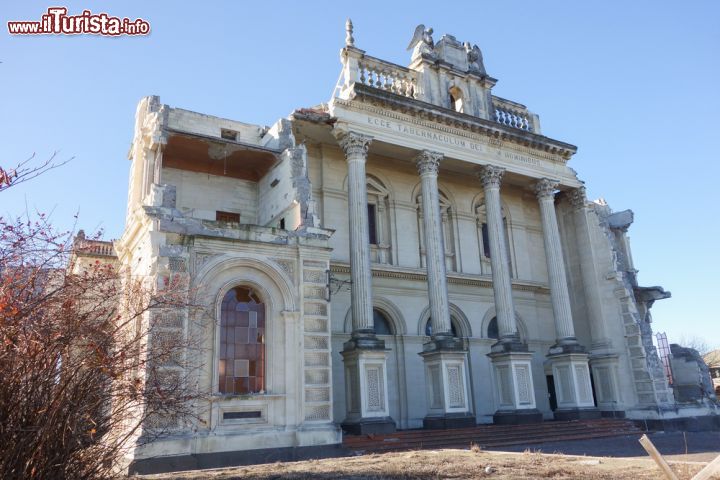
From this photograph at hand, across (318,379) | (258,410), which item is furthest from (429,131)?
(258,410)

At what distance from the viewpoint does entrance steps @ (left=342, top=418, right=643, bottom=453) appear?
18.4 meters

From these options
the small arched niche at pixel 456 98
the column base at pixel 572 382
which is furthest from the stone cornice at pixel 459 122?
the column base at pixel 572 382

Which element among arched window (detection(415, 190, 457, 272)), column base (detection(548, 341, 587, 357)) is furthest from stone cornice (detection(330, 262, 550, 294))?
column base (detection(548, 341, 587, 357))

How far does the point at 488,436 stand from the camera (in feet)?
66.3

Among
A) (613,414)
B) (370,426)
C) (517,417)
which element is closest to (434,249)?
(517,417)

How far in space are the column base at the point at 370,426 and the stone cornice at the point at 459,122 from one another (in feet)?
39.6

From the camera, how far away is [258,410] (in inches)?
648

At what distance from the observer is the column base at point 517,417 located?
22.5 metres

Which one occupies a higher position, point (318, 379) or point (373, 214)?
point (373, 214)

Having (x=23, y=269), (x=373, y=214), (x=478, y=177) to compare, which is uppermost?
(x=478, y=177)

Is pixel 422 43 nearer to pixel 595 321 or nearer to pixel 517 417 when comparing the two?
pixel 595 321

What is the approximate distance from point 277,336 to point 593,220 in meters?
19.5

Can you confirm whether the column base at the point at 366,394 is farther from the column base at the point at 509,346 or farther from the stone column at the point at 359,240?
the column base at the point at 509,346

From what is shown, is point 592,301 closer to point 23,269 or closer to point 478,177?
point 478,177
